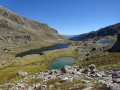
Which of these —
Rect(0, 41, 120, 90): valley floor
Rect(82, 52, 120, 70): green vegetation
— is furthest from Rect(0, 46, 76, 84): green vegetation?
Rect(82, 52, 120, 70): green vegetation

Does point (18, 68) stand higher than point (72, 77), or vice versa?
point (72, 77)

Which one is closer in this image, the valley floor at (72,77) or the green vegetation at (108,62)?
the valley floor at (72,77)

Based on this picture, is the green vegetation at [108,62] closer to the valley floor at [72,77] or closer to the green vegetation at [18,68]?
the valley floor at [72,77]

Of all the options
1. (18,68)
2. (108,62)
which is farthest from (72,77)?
(18,68)

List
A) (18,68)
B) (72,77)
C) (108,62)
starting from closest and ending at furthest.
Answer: (72,77) → (108,62) → (18,68)

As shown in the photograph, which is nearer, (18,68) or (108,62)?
(108,62)

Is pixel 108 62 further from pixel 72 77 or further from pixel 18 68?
pixel 18 68

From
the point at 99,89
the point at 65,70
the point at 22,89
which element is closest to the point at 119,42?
the point at 65,70

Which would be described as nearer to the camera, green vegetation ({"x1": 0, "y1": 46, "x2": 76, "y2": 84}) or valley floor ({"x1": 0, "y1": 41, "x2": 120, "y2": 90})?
valley floor ({"x1": 0, "y1": 41, "x2": 120, "y2": 90})

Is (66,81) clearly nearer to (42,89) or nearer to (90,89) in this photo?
(42,89)

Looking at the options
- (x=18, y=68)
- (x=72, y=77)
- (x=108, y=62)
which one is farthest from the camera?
(x=18, y=68)

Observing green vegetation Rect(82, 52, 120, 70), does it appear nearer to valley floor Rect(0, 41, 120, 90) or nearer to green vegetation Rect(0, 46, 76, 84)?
valley floor Rect(0, 41, 120, 90)

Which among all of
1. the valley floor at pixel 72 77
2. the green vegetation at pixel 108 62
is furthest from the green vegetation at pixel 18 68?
the green vegetation at pixel 108 62

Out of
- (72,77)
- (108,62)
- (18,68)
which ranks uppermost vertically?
(72,77)
